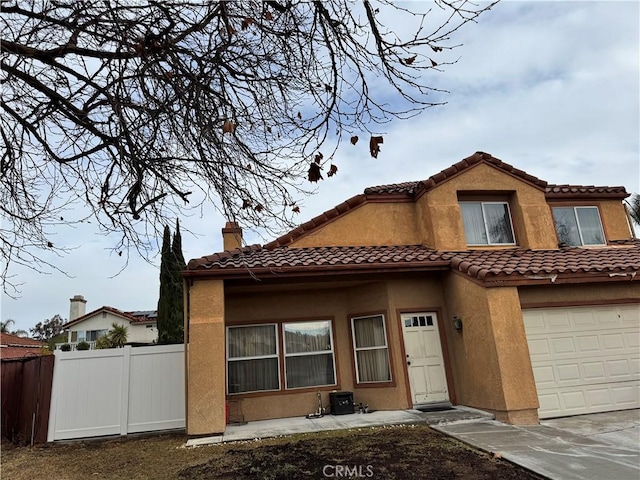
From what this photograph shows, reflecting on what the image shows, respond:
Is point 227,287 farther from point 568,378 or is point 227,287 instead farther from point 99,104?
point 568,378

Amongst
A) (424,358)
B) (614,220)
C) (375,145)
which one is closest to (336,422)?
(424,358)

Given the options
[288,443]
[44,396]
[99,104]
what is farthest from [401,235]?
[44,396]

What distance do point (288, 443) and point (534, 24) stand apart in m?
7.58

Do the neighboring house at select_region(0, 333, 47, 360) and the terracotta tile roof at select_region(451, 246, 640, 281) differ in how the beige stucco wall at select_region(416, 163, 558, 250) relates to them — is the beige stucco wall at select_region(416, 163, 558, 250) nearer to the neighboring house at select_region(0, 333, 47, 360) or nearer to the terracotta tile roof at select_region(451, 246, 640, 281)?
the terracotta tile roof at select_region(451, 246, 640, 281)

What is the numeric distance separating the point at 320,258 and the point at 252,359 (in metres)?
3.01

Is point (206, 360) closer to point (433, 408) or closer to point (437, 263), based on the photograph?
point (433, 408)

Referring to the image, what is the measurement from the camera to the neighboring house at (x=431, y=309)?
854cm

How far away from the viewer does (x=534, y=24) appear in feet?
18.1

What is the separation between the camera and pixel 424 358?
396 inches

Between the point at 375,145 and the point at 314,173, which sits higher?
the point at 375,145

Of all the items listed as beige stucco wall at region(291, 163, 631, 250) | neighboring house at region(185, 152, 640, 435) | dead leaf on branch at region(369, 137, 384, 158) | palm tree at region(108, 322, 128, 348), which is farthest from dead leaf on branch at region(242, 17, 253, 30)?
palm tree at region(108, 322, 128, 348)

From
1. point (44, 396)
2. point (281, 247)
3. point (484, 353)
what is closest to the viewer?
point (484, 353)

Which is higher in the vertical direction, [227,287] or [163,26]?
[163,26]

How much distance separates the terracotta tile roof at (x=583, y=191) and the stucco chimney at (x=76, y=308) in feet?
117
